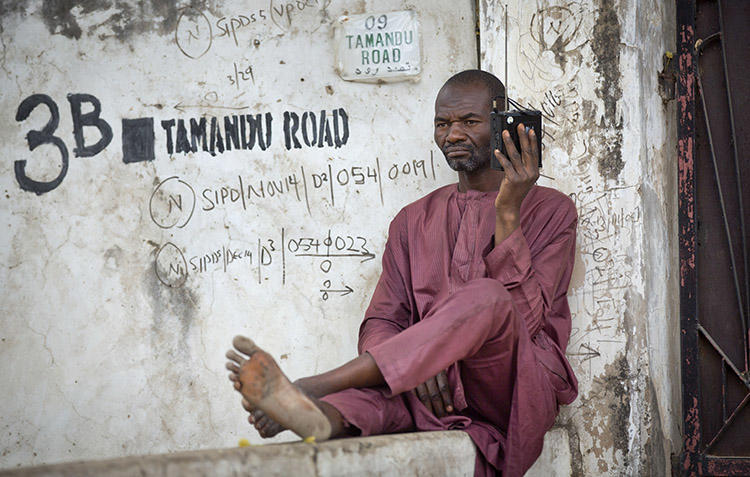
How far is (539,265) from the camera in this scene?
124 inches

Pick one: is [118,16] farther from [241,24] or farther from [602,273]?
[602,273]

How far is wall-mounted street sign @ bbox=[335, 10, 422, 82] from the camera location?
155 inches

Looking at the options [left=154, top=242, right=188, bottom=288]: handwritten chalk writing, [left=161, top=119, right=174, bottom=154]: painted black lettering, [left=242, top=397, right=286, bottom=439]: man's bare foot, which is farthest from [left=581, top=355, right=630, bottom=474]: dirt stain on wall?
[left=161, top=119, right=174, bottom=154]: painted black lettering

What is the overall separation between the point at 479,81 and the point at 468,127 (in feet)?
0.66

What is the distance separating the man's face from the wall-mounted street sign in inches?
22.4

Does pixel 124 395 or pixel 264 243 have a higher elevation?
pixel 264 243

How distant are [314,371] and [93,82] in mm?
1775

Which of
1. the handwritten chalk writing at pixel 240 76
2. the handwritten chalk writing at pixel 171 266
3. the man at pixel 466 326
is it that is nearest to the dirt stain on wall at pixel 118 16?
the handwritten chalk writing at pixel 240 76

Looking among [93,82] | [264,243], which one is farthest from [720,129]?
[93,82]

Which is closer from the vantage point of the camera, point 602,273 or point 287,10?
point 602,273

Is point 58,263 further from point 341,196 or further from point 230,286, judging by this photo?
point 341,196

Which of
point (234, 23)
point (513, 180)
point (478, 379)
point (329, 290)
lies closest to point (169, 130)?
point (234, 23)

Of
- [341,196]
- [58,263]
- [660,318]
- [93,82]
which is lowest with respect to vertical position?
[660,318]

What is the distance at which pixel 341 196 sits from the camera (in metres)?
4.01
